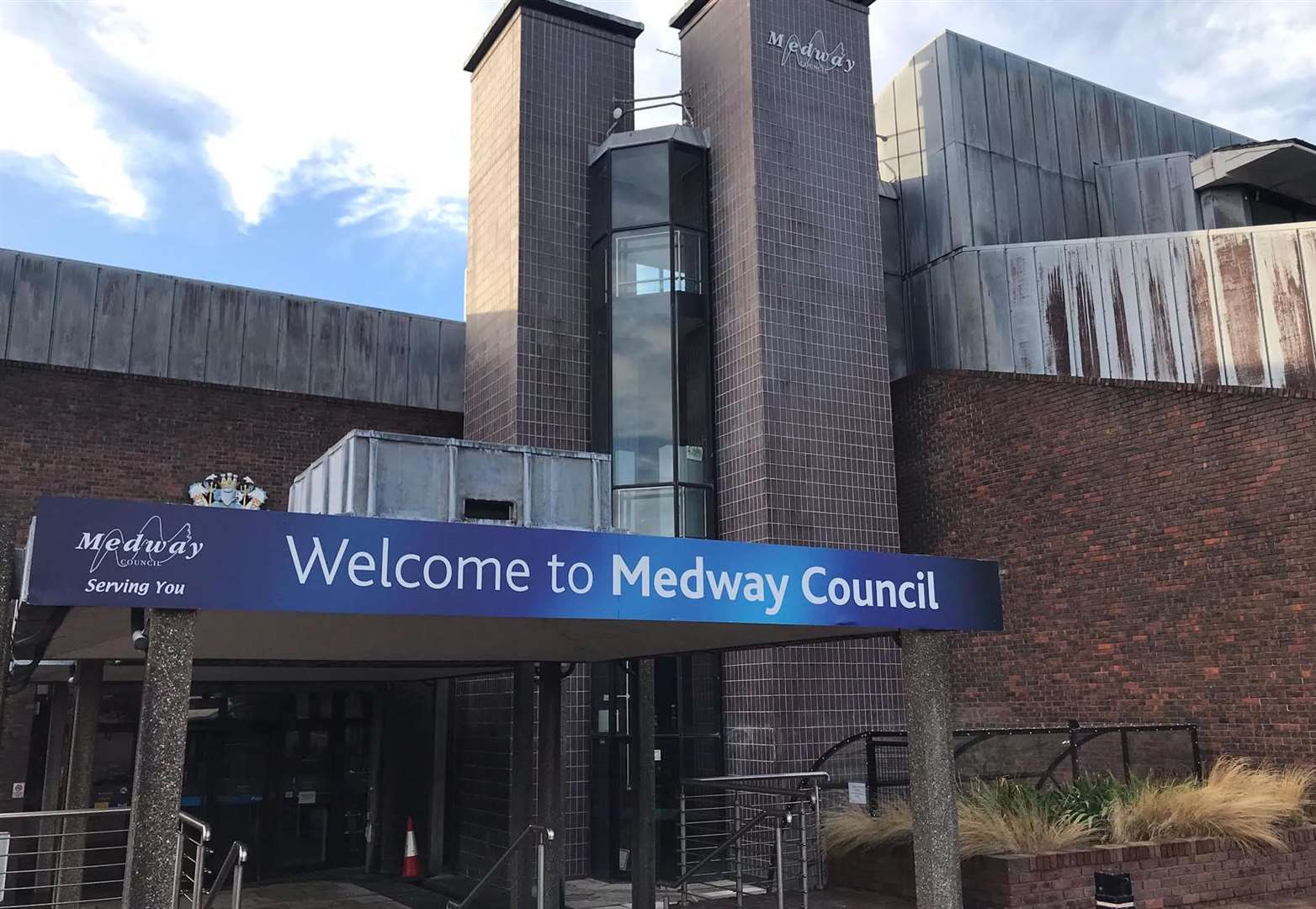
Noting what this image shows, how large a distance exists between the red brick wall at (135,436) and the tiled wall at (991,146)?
31.3 ft

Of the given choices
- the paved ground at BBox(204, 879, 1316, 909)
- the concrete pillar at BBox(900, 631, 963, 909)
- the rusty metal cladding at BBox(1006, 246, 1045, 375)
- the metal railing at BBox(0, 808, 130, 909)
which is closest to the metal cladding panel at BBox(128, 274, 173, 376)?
the metal railing at BBox(0, 808, 130, 909)

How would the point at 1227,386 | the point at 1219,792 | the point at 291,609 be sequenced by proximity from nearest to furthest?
the point at 291,609 < the point at 1219,792 < the point at 1227,386

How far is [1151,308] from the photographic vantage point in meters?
14.4

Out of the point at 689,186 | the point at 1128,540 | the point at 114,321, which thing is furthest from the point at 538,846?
the point at 114,321

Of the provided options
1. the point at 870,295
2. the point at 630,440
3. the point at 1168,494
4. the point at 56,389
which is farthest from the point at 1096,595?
the point at 56,389

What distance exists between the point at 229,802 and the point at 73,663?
14.6ft

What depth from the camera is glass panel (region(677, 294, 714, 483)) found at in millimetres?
16109

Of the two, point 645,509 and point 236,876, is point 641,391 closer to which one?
point 645,509

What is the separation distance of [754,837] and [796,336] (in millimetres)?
7001

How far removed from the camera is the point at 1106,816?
34.8 ft

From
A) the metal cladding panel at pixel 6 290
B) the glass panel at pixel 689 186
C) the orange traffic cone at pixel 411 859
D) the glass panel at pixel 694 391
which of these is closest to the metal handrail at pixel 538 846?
the orange traffic cone at pixel 411 859

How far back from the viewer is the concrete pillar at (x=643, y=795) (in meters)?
10.7

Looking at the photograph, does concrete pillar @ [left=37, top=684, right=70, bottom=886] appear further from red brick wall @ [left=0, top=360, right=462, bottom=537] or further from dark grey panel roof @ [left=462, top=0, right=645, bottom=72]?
dark grey panel roof @ [left=462, top=0, right=645, bottom=72]

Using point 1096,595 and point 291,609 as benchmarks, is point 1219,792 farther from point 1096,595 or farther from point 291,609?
point 291,609
